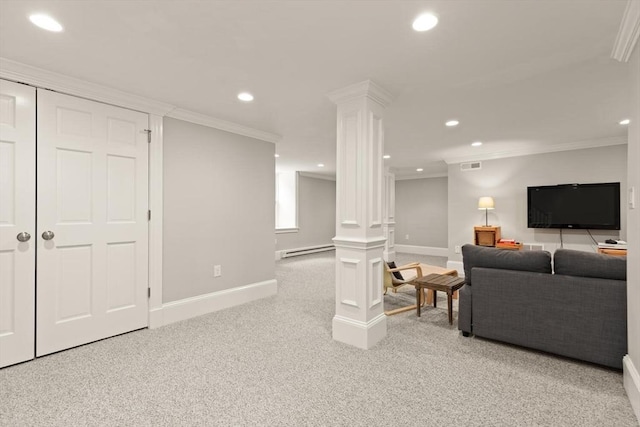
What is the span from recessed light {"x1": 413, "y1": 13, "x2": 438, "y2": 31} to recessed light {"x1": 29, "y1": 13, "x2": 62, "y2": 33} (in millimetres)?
2131

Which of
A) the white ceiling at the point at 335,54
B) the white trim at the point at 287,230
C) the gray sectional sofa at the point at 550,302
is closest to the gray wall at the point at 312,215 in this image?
the white trim at the point at 287,230

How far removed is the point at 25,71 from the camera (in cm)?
236

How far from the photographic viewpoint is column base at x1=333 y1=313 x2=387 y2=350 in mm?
2627

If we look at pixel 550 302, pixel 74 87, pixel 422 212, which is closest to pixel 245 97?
pixel 74 87

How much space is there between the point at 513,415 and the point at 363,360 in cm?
101

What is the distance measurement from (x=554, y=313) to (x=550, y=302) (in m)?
0.08

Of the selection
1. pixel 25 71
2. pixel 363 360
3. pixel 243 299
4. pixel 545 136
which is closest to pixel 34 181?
pixel 25 71

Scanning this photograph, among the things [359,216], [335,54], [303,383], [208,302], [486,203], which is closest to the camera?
[303,383]

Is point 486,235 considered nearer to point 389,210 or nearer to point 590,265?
point 389,210

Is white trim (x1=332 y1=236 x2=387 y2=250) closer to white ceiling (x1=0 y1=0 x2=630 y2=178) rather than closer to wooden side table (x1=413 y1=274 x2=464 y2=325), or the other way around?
wooden side table (x1=413 y1=274 x2=464 y2=325)

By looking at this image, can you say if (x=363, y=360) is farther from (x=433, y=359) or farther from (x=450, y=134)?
(x=450, y=134)

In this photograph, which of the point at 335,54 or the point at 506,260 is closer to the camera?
the point at 335,54

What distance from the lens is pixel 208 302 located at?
3613mm

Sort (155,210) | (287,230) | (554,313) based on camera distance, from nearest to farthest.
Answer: (554,313) < (155,210) < (287,230)
